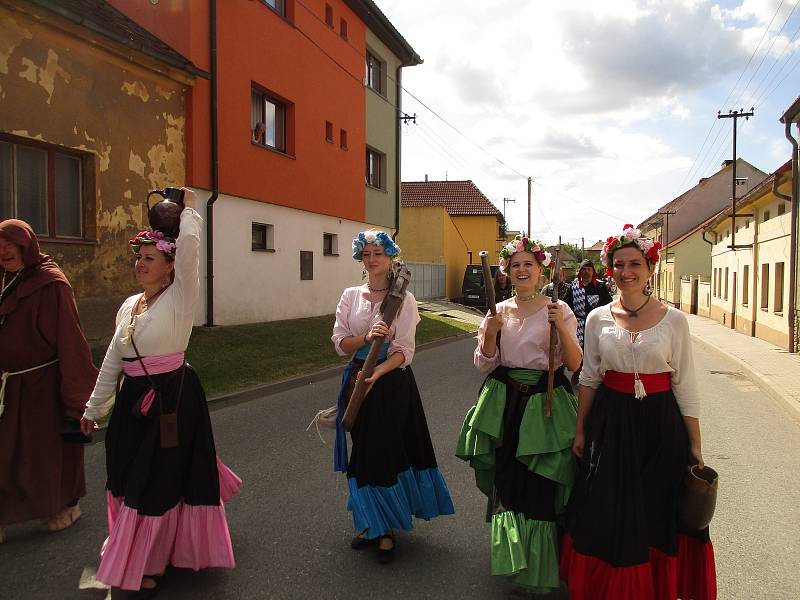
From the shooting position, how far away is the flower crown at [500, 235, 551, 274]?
3.59 meters

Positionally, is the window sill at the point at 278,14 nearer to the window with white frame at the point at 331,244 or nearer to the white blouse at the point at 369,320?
the window with white frame at the point at 331,244

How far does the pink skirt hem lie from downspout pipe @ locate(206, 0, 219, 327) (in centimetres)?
1014

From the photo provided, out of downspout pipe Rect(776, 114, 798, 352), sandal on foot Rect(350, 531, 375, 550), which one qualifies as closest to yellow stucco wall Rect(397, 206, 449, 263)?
downspout pipe Rect(776, 114, 798, 352)

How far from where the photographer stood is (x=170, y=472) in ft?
10.9

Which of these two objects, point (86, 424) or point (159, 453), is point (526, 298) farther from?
point (86, 424)

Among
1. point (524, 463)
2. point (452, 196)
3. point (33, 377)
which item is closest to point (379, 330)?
point (524, 463)

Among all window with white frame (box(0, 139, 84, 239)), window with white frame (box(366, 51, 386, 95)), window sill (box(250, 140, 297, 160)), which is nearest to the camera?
window with white frame (box(0, 139, 84, 239))

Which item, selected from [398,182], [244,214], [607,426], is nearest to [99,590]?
[607,426]

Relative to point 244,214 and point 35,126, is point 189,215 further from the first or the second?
point 244,214

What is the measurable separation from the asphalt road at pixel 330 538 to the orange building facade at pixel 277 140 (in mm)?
7873

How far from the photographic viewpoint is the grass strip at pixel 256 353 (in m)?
9.66

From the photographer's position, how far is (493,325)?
3.44m

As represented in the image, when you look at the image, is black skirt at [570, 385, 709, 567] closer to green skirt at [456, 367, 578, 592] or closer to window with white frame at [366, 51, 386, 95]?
green skirt at [456, 367, 578, 592]

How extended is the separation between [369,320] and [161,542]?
1675mm
